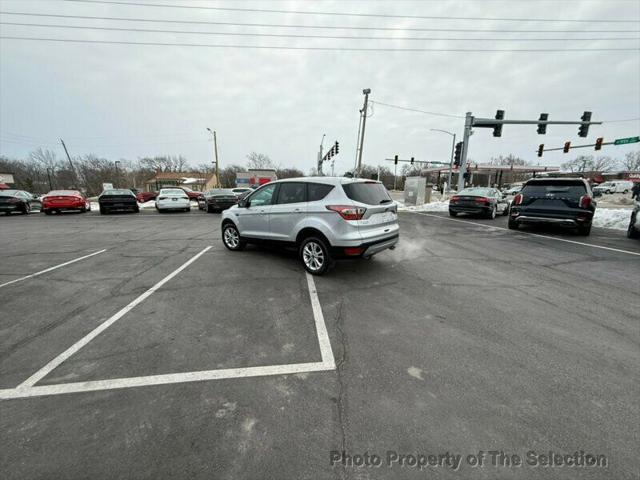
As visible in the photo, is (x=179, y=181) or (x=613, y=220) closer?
(x=613, y=220)

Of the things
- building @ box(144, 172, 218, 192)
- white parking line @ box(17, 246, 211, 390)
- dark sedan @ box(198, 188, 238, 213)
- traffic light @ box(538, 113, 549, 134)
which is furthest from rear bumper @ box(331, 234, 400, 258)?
building @ box(144, 172, 218, 192)

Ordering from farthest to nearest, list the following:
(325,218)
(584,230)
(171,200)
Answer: (171,200)
(584,230)
(325,218)

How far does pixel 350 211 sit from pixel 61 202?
2032 centimetres

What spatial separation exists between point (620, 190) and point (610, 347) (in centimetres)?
6640

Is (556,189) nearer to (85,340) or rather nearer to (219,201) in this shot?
(85,340)

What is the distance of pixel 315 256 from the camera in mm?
5305

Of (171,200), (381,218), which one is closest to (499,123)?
(381,218)

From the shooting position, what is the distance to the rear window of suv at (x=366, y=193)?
5020 mm

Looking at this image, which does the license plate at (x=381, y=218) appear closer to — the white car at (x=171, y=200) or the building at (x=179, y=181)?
the white car at (x=171, y=200)

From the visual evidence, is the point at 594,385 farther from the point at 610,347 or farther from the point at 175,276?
the point at 175,276

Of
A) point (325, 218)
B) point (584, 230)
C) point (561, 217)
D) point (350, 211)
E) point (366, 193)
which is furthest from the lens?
point (584, 230)

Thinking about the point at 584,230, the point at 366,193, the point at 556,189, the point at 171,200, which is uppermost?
the point at 556,189

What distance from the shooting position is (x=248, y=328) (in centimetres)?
345

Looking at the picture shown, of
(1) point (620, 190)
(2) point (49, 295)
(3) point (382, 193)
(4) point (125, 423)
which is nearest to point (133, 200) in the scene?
(2) point (49, 295)
